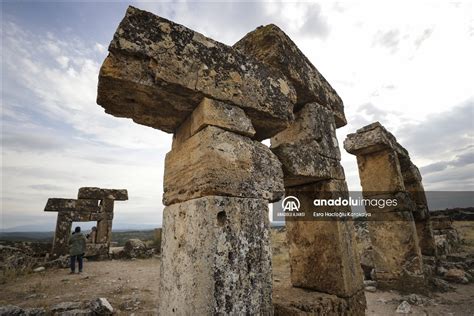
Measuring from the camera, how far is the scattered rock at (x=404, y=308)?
4168 mm

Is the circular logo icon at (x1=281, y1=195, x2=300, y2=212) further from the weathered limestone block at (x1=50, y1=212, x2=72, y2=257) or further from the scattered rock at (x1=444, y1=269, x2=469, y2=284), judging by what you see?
the weathered limestone block at (x1=50, y1=212, x2=72, y2=257)

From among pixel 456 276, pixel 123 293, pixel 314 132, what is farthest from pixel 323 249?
pixel 456 276

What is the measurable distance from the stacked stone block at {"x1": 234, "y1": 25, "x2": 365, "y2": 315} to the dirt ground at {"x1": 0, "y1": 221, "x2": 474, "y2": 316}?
1915mm

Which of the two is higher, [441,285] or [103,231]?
[103,231]

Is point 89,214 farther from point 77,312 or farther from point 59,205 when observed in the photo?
point 77,312

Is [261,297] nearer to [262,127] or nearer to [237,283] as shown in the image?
[237,283]

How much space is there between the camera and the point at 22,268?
8.52 metres

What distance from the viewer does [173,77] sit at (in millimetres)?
1844

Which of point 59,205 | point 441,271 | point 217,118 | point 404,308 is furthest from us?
point 59,205

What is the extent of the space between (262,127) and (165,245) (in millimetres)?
1411

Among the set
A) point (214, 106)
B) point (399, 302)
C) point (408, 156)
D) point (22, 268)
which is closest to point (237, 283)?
point (214, 106)

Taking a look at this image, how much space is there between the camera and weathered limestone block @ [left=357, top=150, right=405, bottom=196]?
5.80 meters

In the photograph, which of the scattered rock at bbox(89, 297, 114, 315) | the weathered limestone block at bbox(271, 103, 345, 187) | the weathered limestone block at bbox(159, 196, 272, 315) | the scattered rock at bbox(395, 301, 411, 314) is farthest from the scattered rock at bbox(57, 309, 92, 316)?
the scattered rock at bbox(395, 301, 411, 314)

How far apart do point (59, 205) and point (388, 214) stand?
1228cm
